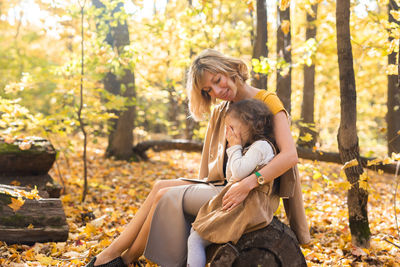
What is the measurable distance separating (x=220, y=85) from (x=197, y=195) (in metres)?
0.83

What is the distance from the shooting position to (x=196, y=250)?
221cm

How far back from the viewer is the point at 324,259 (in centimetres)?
299

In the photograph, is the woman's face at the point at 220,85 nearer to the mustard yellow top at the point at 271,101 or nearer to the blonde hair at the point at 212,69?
the blonde hair at the point at 212,69

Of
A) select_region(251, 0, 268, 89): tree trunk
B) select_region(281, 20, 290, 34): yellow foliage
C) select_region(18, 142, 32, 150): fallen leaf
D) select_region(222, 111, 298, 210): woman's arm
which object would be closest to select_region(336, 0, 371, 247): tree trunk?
select_region(281, 20, 290, 34): yellow foliage

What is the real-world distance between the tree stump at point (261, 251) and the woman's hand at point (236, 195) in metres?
0.20

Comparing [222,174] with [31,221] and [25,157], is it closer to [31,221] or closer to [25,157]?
[31,221]

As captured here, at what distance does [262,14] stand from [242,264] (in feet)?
14.7

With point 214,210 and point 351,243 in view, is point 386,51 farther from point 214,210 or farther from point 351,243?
point 214,210

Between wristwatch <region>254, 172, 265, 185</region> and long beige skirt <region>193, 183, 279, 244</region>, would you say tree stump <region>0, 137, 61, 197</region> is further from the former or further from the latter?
wristwatch <region>254, 172, 265, 185</region>

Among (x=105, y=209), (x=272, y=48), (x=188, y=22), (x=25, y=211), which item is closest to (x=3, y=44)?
(x=188, y=22)

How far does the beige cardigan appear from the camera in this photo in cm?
237

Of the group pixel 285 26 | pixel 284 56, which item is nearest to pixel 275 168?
pixel 285 26

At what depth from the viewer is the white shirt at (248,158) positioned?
7.20 ft

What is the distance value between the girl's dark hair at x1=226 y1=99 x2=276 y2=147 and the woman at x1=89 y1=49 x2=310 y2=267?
8 cm
